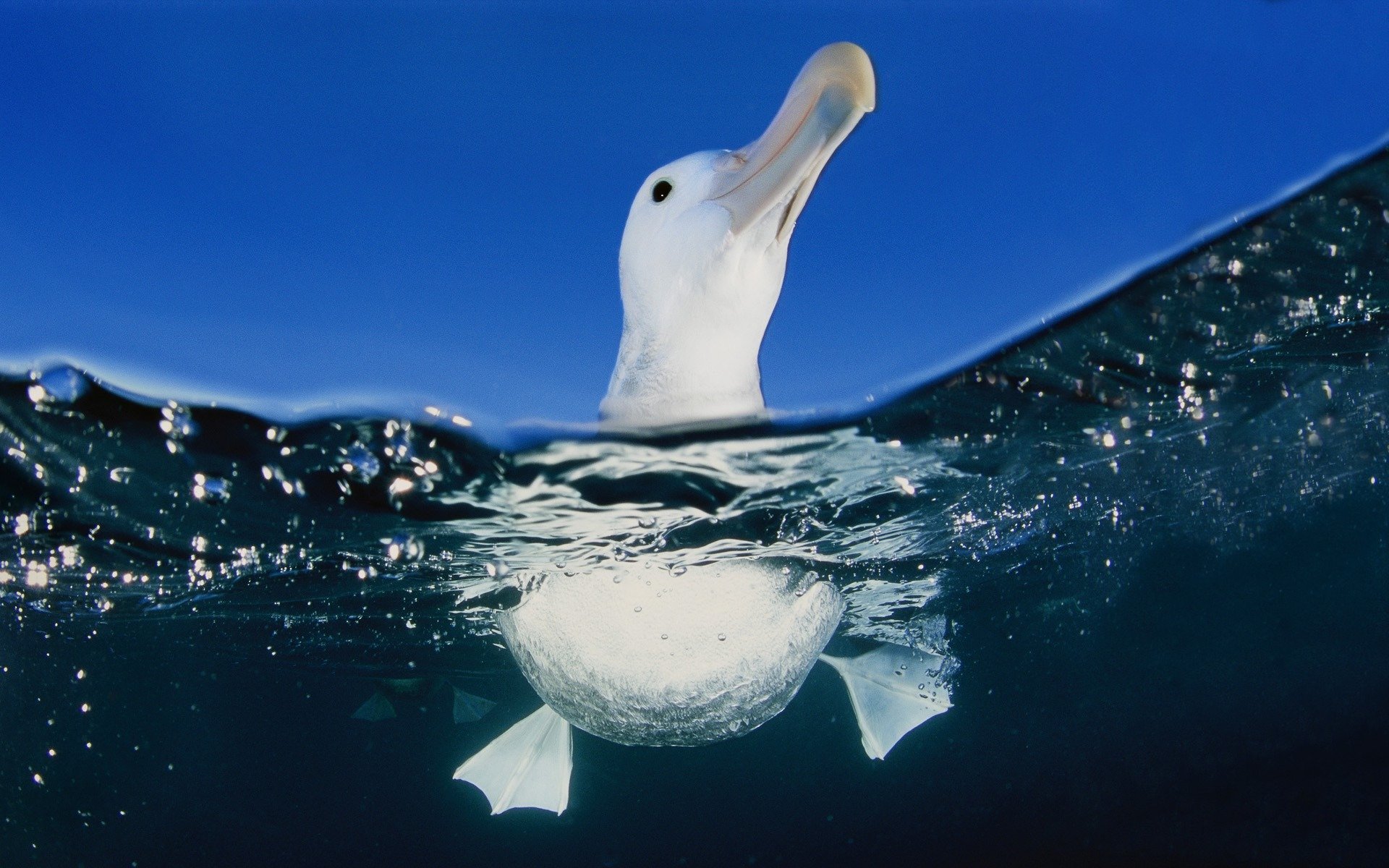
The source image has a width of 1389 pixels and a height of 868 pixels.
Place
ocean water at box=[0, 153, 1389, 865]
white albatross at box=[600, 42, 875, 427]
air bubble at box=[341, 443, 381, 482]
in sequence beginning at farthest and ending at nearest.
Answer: ocean water at box=[0, 153, 1389, 865] < air bubble at box=[341, 443, 381, 482] < white albatross at box=[600, 42, 875, 427]

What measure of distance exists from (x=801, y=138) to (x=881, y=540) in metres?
5.31

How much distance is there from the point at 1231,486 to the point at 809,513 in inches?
388

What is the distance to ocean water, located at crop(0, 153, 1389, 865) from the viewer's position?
418 centimetres

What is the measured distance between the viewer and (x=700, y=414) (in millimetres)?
3746

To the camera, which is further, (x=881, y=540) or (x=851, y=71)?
(x=881, y=540)

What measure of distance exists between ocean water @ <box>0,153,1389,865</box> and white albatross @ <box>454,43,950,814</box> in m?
0.28

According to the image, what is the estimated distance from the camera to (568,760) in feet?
25.5

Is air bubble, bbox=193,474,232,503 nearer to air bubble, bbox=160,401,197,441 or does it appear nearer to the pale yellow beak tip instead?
air bubble, bbox=160,401,197,441

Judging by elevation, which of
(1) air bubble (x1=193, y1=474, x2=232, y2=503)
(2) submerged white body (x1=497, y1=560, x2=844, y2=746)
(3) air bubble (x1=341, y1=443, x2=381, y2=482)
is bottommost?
(2) submerged white body (x1=497, y1=560, x2=844, y2=746)

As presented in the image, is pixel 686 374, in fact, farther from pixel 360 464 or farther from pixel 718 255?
pixel 360 464

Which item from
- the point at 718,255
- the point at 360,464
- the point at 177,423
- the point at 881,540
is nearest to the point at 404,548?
the point at 360,464

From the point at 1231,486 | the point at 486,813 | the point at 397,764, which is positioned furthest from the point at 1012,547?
the point at 486,813

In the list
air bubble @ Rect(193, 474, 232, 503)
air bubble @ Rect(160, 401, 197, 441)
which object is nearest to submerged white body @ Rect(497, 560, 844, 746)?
air bubble @ Rect(193, 474, 232, 503)

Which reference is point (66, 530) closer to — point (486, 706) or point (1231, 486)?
point (1231, 486)
